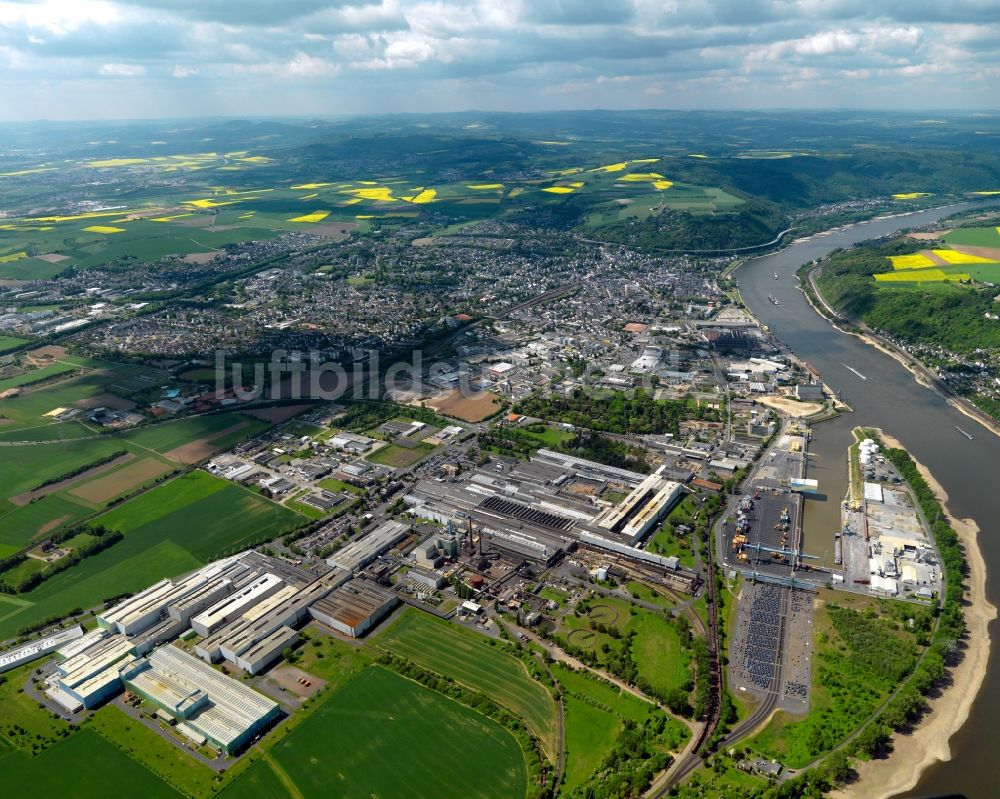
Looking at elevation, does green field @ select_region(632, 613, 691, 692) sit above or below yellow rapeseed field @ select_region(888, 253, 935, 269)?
below

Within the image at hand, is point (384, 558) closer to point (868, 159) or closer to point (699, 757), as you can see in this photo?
point (699, 757)

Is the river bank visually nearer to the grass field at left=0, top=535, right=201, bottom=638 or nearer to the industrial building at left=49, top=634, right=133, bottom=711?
the grass field at left=0, top=535, right=201, bottom=638

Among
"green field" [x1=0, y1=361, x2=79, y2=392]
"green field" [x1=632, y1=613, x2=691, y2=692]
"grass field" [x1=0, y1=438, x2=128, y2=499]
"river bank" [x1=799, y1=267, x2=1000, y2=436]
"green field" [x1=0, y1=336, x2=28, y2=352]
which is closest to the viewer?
"green field" [x1=632, y1=613, x2=691, y2=692]

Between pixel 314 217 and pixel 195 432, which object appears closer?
pixel 195 432

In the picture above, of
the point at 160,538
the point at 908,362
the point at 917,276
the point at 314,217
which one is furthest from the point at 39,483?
the point at 314,217

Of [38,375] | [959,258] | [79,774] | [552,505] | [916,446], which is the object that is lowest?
[79,774]

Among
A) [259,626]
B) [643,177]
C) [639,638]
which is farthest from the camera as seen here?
[643,177]

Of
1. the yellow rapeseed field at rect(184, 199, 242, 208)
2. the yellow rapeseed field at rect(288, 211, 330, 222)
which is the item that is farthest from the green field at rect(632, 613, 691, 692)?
the yellow rapeseed field at rect(184, 199, 242, 208)

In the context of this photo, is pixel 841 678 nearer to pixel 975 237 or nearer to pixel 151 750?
pixel 151 750
